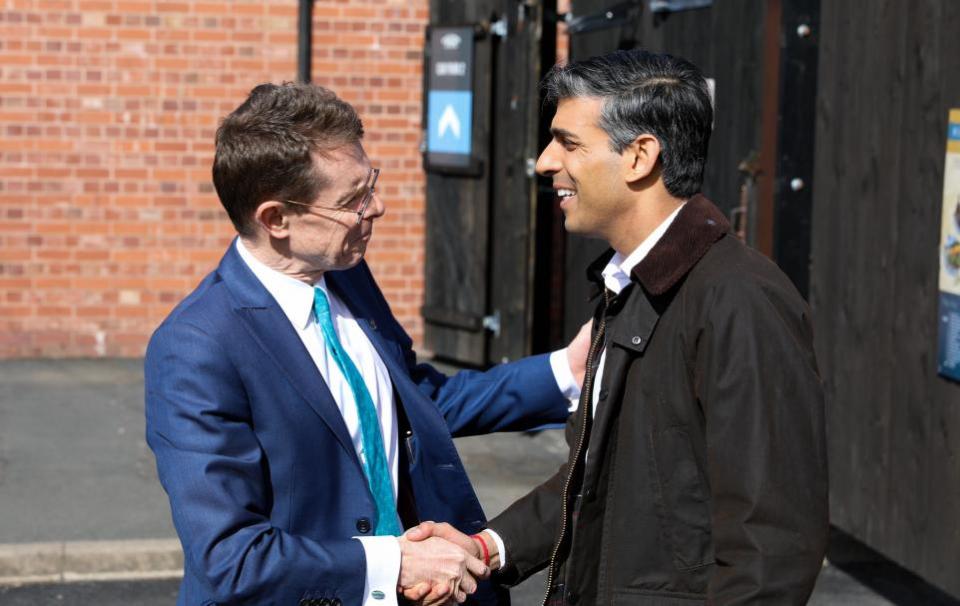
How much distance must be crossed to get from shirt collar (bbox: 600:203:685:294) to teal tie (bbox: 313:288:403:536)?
1.82 ft

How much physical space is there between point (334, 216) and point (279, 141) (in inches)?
8.0

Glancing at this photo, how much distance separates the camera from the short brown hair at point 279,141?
124 inches

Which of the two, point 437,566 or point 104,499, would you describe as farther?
point 104,499

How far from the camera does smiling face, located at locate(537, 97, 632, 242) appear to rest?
3012mm

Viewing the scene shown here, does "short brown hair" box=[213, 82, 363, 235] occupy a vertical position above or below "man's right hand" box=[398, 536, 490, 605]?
above

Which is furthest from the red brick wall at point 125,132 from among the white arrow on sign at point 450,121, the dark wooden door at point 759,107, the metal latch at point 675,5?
the dark wooden door at point 759,107

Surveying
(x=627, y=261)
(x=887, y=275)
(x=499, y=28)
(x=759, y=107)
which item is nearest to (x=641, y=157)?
(x=627, y=261)

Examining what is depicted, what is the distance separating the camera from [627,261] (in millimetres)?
3035

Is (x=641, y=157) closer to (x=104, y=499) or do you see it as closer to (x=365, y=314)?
(x=365, y=314)

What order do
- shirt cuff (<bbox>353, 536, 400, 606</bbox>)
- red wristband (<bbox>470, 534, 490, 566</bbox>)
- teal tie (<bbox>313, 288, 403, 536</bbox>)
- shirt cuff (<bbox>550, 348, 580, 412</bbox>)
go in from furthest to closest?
shirt cuff (<bbox>550, 348, 580, 412</bbox>)
red wristband (<bbox>470, 534, 490, 566</bbox>)
teal tie (<bbox>313, 288, 403, 536</bbox>)
shirt cuff (<bbox>353, 536, 400, 606</bbox>)

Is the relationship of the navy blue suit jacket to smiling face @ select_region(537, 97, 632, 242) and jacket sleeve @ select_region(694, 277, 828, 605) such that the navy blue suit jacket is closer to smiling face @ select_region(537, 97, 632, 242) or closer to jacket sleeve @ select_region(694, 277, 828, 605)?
smiling face @ select_region(537, 97, 632, 242)

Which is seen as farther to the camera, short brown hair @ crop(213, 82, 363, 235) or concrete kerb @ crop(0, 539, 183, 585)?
concrete kerb @ crop(0, 539, 183, 585)

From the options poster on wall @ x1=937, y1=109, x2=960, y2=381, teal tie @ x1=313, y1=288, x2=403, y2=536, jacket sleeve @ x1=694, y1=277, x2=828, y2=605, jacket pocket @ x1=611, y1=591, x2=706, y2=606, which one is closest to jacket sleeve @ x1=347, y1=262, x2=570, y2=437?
teal tie @ x1=313, y1=288, x2=403, y2=536

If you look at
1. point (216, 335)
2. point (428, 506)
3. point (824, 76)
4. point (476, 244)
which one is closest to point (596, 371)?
point (428, 506)
